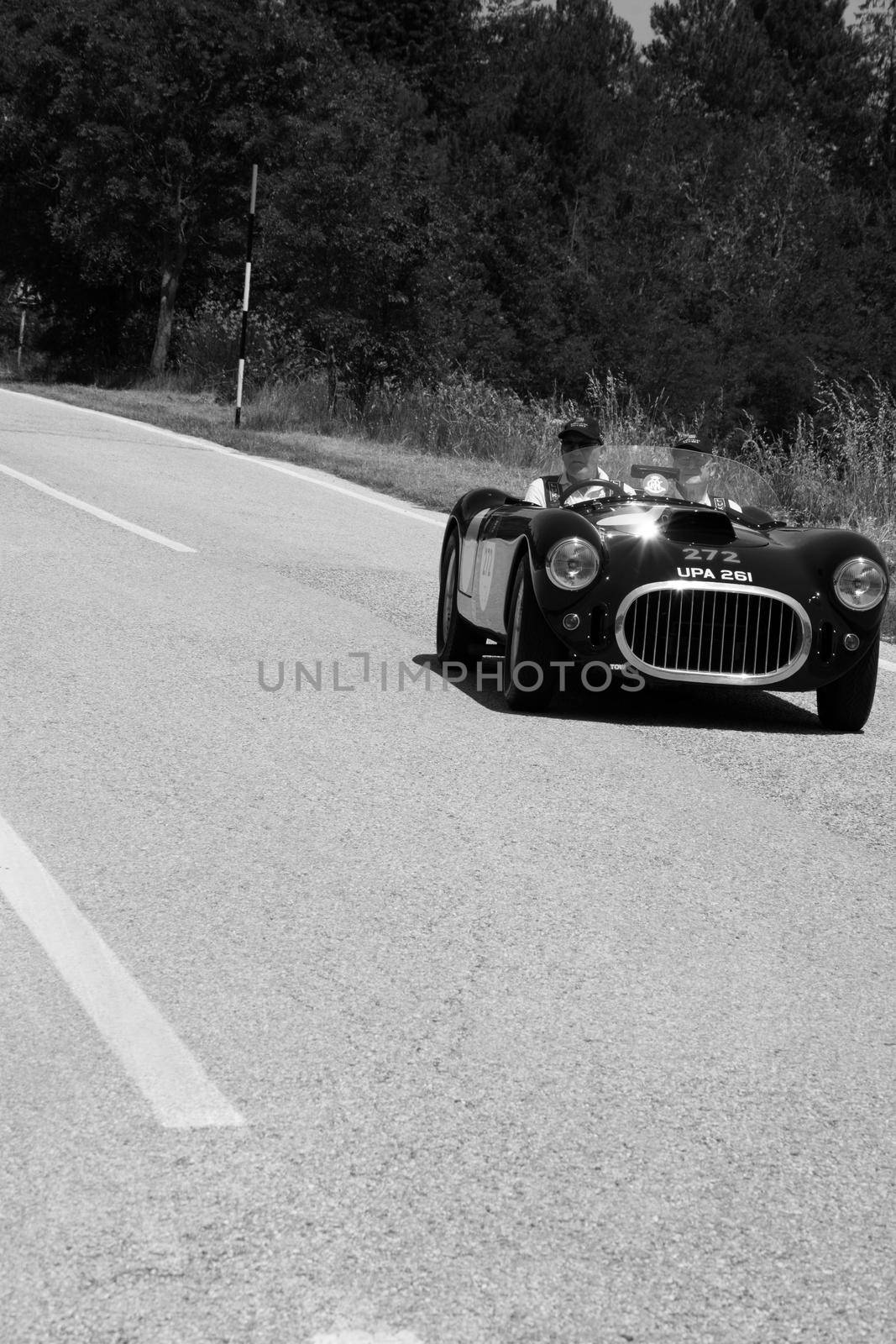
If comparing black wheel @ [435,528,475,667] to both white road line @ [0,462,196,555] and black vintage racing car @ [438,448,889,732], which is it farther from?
white road line @ [0,462,196,555]

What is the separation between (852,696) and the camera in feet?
22.7

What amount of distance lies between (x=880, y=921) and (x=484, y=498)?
4.10 metres

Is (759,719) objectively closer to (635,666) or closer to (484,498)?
(635,666)

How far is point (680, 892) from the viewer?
4496mm

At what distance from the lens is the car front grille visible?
22.1 feet

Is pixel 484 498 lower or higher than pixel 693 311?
lower

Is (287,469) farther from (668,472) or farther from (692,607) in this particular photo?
(692,607)

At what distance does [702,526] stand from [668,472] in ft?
2.61

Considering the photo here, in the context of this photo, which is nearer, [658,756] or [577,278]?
[658,756]

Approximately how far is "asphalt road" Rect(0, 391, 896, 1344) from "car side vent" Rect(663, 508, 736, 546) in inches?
29.8

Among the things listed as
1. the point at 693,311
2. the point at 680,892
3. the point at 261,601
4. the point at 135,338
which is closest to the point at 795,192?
the point at 693,311

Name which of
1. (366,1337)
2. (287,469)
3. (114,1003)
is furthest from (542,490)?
(287,469)

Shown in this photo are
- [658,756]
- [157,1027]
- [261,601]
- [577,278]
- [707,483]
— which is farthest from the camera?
[577,278]

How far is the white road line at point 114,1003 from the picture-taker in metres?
3.01
